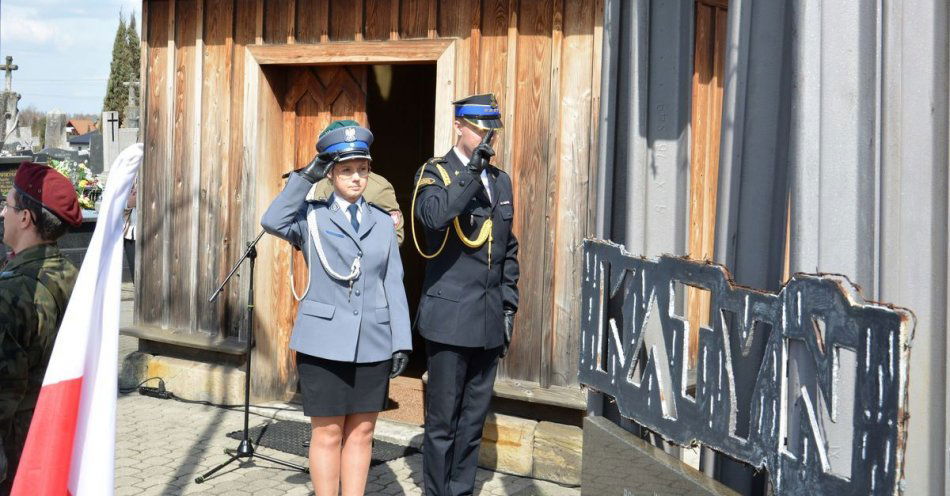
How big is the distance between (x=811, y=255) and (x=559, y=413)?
12.7ft

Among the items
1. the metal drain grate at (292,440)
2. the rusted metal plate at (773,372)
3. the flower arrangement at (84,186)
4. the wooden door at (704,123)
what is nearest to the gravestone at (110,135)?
the flower arrangement at (84,186)

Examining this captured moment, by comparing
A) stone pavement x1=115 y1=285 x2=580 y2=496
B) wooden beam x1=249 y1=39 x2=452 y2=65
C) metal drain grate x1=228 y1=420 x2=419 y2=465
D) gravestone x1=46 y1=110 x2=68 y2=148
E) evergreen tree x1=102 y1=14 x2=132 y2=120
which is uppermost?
evergreen tree x1=102 y1=14 x2=132 y2=120

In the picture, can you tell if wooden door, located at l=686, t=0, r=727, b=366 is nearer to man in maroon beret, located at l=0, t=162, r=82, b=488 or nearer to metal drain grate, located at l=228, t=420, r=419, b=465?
metal drain grate, located at l=228, t=420, r=419, b=465

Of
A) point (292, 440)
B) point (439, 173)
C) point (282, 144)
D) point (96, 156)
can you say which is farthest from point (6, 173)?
point (96, 156)

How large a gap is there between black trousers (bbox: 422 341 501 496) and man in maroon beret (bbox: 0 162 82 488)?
209cm

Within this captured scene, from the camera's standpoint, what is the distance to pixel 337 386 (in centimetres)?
464

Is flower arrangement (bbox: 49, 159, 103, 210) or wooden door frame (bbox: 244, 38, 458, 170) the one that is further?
flower arrangement (bbox: 49, 159, 103, 210)

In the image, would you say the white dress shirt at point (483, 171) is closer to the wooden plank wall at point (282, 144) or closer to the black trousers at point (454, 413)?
the black trousers at point (454, 413)

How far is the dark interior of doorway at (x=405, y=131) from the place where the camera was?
391 inches

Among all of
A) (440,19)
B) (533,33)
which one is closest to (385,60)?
(440,19)

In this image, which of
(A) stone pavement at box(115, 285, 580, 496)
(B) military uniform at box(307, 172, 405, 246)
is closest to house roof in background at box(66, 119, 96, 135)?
(A) stone pavement at box(115, 285, 580, 496)

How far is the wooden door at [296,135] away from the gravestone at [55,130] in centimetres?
4232

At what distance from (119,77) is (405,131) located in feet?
197

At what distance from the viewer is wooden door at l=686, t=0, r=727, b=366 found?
635cm
